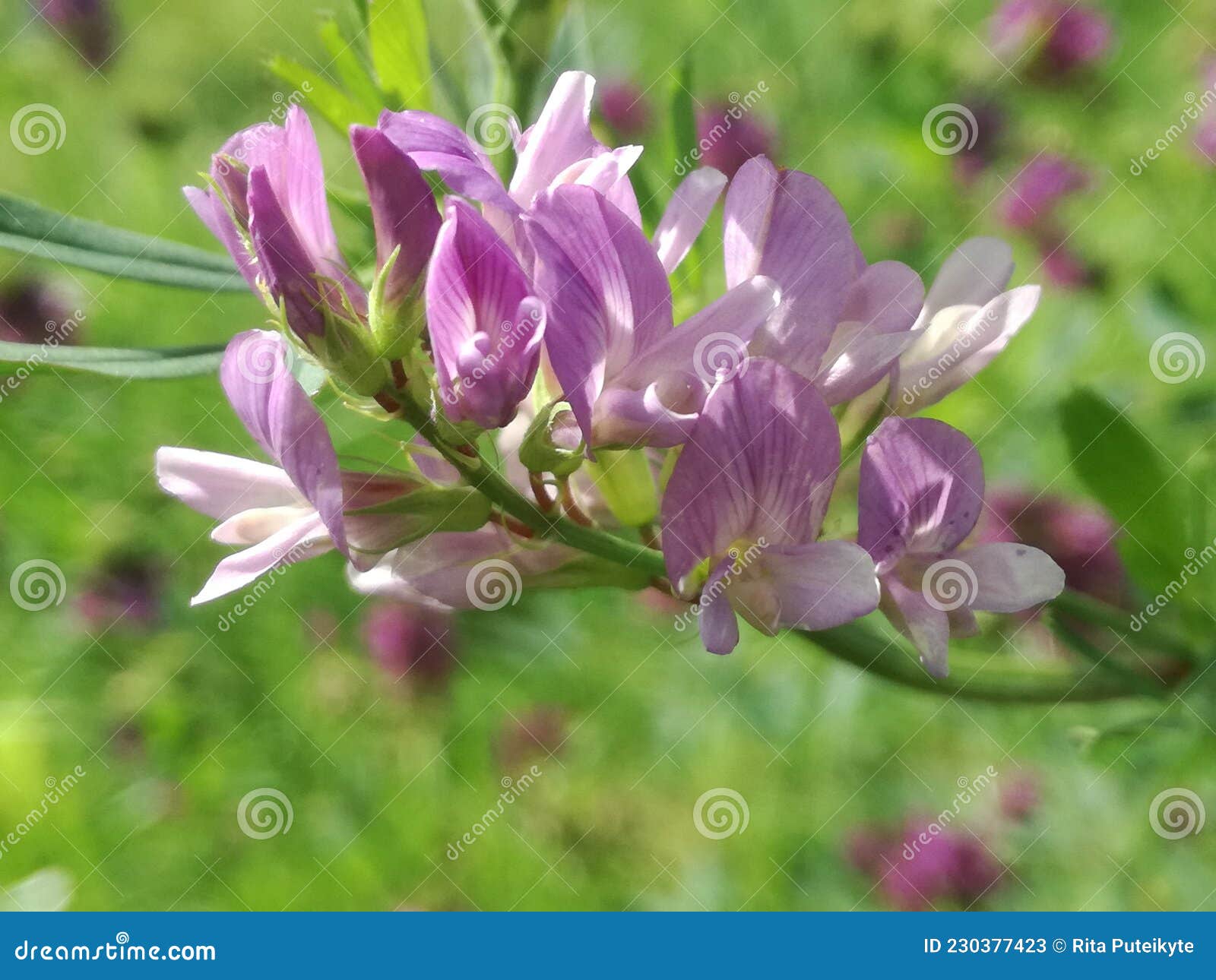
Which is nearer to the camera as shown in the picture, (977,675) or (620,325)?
(620,325)

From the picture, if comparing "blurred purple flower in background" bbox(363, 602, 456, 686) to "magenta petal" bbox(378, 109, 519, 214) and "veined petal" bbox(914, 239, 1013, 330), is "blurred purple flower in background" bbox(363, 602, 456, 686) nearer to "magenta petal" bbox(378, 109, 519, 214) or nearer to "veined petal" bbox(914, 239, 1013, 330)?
"veined petal" bbox(914, 239, 1013, 330)

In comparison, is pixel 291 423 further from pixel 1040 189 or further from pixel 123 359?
pixel 1040 189

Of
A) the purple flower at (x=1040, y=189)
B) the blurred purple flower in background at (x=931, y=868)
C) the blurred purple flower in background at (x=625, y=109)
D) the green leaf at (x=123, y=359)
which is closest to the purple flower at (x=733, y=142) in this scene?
the blurred purple flower in background at (x=625, y=109)

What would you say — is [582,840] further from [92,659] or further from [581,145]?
[581,145]

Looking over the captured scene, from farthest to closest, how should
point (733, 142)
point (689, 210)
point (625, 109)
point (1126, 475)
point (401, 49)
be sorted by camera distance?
point (625, 109)
point (733, 142)
point (1126, 475)
point (401, 49)
point (689, 210)

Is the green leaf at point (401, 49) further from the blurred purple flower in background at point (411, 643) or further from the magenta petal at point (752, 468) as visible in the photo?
the blurred purple flower in background at point (411, 643)

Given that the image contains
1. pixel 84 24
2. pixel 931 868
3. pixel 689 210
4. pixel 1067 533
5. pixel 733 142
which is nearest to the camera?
pixel 689 210

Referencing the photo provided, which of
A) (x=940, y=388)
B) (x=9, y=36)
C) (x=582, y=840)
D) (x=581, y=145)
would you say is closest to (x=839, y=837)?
(x=582, y=840)

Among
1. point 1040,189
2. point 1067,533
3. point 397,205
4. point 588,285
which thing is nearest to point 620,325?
point 588,285
